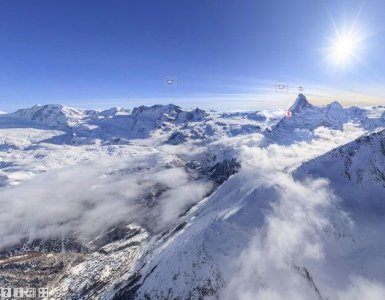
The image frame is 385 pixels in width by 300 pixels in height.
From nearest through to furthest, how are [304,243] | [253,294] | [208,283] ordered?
1. [253,294]
2. [208,283]
3. [304,243]

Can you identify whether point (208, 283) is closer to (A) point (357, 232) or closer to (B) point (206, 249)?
(B) point (206, 249)

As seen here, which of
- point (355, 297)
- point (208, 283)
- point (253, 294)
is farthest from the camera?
point (208, 283)

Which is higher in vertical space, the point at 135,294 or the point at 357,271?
the point at 357,271

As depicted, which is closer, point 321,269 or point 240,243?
point 321,269

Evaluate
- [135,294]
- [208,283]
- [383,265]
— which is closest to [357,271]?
[383,265]

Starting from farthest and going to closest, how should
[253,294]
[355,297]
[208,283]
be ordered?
[208,283] < [253,294] < [355,297]

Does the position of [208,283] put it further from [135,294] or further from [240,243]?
[135,294]

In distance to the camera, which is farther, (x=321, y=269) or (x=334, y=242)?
(x=334, y=242)

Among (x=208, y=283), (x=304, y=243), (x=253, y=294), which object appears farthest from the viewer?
(x=304, y=243)

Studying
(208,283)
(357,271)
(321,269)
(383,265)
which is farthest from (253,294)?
(383,265)
